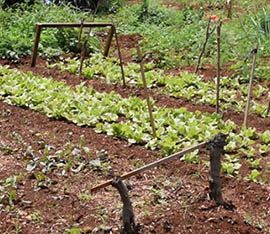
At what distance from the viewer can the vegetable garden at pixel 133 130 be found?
4.11 meters

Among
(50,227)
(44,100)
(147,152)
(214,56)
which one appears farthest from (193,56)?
(50,227)

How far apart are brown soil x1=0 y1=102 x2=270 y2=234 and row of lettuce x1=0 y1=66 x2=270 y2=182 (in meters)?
0.20

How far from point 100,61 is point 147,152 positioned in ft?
10.3

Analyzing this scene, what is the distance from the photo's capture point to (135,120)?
19.0ft

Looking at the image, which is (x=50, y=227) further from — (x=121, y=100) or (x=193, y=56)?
(x=193, y=56)

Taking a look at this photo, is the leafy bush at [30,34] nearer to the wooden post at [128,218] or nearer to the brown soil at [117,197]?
the brown soil at [117,197]

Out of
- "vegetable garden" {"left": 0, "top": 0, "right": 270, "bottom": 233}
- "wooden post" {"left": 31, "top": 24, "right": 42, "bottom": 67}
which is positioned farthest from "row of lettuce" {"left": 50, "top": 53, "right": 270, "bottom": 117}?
"wooden post" {"left": 31, "top": 24, "right": 42, "bottom": 67}

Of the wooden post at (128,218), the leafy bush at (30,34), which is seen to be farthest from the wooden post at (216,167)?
the leafy bush at (30,34)

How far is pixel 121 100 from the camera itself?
251 inches

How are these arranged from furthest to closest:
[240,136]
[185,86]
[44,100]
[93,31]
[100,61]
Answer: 1. [93,31]
2. [100,61]
3. [185,86]
4. [44,100]
5. [240,136]

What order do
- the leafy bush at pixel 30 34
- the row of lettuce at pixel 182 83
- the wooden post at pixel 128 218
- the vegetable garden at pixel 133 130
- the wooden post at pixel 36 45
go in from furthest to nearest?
the leafy bush at pixel 30 34 < the wooden post at pixel 36 45 < the row of lettuce at pixel 182 83 < the vegetable garden at pixel 133 130 < the wooden post at pixel 128 218

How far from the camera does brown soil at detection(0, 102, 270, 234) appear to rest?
397 cm

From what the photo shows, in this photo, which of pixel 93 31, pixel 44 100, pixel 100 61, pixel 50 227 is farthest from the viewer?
pixel 93 31

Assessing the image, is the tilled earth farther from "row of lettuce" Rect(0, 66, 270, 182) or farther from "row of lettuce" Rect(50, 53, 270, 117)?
"row of lettuce" Rect(50, 53, 270, 117)
